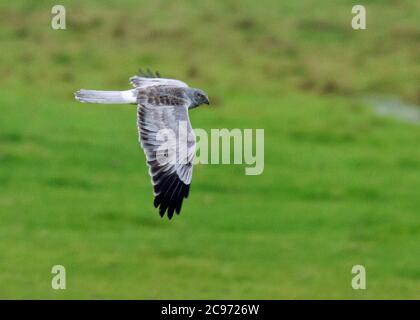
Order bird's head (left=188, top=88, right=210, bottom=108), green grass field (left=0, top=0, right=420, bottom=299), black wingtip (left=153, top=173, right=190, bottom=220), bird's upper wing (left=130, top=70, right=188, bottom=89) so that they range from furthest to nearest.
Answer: green grass field (left=0, top=0, right=420, bottom=299) < bird's upper wing (left=130, top=70, right=188, bottom=89) < bird's head (left=188, top=88, right=210, bottom=108) < black wingtip (left=153, top=173, right=190, bottom=220)

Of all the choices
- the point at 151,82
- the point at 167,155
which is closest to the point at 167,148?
the point at 167,155

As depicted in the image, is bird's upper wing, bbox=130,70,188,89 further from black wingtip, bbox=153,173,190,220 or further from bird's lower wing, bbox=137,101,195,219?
black wingtip, bbox=153,173,190,220

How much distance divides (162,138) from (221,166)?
12464mm

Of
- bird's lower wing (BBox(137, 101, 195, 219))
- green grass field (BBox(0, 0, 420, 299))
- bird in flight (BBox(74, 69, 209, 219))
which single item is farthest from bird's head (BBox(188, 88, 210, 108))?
green grass field (BBox(0, 0, 420, 299))

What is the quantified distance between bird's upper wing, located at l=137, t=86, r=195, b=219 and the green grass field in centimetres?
602

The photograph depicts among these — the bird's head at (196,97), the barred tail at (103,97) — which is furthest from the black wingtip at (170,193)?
the bird's head at (196,97)

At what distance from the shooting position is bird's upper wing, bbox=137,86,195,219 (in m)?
11.7

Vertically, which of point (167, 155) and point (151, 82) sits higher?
point (151, 82)

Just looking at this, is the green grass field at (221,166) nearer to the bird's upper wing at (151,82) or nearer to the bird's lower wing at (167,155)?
the bird's upper wing at (151,82)

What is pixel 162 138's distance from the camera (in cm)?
1187

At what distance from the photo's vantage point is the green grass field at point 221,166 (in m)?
19.5

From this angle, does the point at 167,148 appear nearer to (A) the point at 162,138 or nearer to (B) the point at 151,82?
(A) the point at 162,138

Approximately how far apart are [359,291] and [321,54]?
15.4 metres
